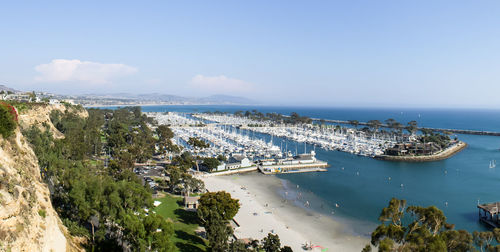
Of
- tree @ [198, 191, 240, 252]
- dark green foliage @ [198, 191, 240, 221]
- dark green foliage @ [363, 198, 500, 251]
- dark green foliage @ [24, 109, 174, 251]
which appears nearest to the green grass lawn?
tree @ [198, 191, 240, 252]

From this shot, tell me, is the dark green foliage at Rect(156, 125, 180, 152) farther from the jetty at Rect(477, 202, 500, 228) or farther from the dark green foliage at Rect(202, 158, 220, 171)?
the jetty at Rect(477, 202, 500, 228)

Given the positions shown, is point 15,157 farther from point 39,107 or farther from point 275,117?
point 275,117

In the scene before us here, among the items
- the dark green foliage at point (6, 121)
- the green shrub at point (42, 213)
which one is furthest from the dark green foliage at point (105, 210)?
the dark green foliage at point (6, 121)

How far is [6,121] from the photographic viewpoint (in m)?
15.6

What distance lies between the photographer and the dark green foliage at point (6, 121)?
15.4m

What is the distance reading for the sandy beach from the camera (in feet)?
78.9

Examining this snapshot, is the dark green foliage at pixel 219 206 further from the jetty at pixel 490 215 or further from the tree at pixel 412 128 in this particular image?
the tree at pixel 412 128

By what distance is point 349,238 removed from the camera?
2505 cm

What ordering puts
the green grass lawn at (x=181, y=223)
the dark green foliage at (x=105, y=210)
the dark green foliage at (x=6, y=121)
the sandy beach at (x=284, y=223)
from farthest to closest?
the sandy beach at (x=284, y=223)
the green grass lawn at (x=181, y=223)
the dark green foliage at (x=105, y=210)
the dark green foliage at (x=6, y=121)

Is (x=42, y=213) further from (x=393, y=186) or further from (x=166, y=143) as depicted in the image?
(x=393, y=186)

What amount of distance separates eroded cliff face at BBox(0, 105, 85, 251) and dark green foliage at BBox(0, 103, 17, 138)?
39cm

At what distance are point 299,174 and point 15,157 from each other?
38.1m

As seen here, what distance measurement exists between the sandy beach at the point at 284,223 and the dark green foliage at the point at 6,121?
16.5 metres

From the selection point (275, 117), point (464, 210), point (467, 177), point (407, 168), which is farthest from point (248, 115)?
point (464, 210)
